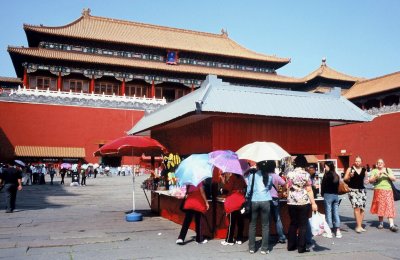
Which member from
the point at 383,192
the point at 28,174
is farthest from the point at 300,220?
the point at 28,174

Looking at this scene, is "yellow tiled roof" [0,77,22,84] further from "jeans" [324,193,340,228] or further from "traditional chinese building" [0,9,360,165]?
"jeans" [324,193,340,228]

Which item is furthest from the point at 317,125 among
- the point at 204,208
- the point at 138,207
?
the point at 138,207

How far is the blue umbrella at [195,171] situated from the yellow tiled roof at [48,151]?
23.2m

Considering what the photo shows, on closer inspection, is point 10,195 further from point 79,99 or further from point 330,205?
point 79,99

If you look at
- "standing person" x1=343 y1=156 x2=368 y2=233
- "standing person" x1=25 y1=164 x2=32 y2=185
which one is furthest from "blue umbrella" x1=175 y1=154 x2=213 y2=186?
"standing person" x1=25 y1=164 x2=32 y2=185

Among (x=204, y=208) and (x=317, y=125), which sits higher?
(x=317, y=125)

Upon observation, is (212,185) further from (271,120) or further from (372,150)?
(372,150)

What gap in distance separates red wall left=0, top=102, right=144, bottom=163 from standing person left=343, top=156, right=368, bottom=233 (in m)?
24.1

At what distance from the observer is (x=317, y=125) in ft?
28.9

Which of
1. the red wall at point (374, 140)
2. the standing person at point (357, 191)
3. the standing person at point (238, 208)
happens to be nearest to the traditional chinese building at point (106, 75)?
the red wall at point (374, 140)

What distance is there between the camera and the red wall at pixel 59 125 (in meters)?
27.2

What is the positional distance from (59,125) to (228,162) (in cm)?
2472

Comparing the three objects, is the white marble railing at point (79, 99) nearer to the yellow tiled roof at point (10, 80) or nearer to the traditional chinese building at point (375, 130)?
the yellow tiled roof at point (10, 80)

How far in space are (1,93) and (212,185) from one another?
24.9 metres
